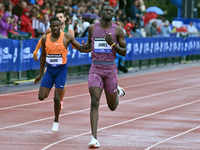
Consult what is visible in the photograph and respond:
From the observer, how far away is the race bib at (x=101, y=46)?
29.6 feet

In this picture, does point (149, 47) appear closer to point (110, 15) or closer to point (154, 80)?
point (154, 80)

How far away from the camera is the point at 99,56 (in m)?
9.10

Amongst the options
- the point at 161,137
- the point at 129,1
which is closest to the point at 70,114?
the point at 161,137

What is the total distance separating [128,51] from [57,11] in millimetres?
4210

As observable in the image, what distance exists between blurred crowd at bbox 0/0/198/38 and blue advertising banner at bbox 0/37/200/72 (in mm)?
867

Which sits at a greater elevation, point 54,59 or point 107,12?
point 107,12

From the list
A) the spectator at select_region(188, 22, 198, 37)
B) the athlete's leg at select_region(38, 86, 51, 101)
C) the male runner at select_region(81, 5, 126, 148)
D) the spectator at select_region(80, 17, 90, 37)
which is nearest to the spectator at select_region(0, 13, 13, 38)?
the spectator at select_region(80, 17, 90, 37)

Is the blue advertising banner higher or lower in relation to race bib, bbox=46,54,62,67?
lower

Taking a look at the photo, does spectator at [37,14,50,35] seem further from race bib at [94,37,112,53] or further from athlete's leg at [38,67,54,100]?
race bib at [94,37,112,53]

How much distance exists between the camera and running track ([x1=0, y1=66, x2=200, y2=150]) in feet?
30.1

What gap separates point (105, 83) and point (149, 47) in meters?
19.5

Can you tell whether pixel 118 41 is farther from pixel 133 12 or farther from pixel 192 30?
pixel 192 30

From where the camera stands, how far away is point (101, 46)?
9.05 m

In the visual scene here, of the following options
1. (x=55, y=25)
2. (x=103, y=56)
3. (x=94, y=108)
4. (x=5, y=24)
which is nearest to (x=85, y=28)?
(x=5, y=24)
